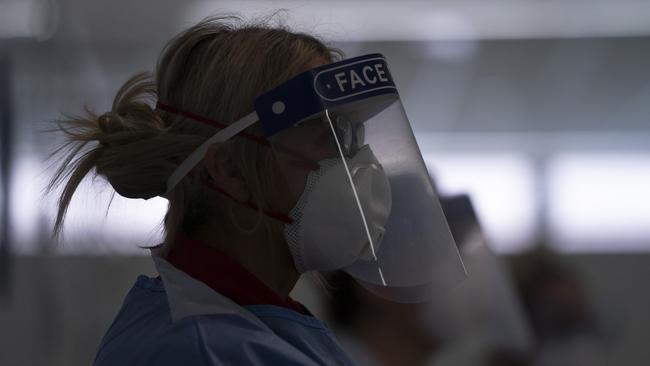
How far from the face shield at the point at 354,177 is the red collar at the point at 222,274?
0.07 metres

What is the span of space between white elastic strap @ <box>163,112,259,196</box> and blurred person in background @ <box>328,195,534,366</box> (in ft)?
2.15

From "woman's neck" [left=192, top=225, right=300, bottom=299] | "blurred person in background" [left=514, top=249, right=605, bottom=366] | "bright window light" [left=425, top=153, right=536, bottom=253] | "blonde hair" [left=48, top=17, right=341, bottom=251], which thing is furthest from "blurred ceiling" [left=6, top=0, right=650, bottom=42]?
"woman's neck" [left=192, top=225, right=300, bottom=299]

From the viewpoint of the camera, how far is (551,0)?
3.16 m

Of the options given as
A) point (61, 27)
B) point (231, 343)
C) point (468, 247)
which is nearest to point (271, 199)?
point (231, 343)

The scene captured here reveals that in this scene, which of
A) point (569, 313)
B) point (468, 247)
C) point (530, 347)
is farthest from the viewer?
point (569, 313)

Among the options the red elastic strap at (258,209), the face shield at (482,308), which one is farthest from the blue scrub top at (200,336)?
the face shield at (482,308)

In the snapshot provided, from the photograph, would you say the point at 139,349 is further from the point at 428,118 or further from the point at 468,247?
the point at 428,118

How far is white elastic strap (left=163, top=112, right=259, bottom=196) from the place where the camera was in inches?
42.1

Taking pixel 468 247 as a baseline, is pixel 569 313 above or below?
below

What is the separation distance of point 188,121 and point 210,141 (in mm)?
47

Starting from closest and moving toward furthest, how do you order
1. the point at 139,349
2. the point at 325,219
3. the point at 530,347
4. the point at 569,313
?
the point at 139,349 < the point at 325,219 < the point at 530,347 < the point at 569,313

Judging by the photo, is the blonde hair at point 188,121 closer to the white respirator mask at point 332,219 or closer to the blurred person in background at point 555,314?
the white respirator mask at point 332,219

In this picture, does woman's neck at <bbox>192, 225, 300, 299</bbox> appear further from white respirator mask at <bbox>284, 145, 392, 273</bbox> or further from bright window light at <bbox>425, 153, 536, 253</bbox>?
bright window light at <bbox>425, 153, 536, 253</bbox>

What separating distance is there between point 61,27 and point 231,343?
2228 mm
